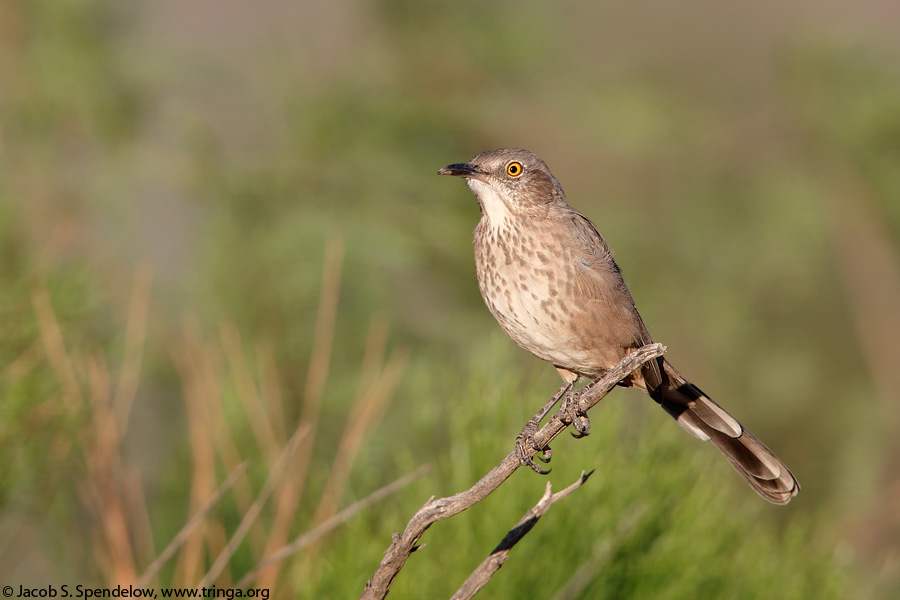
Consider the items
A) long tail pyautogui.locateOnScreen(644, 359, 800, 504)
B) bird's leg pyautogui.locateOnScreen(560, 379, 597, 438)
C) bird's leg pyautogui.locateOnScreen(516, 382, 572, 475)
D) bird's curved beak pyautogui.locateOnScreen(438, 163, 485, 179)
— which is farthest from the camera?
bird's curved beak pyautogui.locateOnScreen(438, 163, 485, 179)

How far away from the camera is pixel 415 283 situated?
22.6ft

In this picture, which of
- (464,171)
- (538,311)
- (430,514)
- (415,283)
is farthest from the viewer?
(415,283)

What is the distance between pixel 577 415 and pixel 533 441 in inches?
13.1

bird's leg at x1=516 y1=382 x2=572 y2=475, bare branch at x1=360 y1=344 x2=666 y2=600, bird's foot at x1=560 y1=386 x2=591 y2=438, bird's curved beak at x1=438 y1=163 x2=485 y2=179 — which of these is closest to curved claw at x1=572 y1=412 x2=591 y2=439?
bird's foot at x1=560 y1=386 x2=591 y2=438

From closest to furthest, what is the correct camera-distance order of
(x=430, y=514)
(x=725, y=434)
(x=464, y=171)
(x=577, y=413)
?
1. (x=430, y=514)
2. (x=577, y=413)
3. (x=725, y=434)
4. (x=464, y=171)

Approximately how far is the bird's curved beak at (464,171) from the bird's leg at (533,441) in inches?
36.8

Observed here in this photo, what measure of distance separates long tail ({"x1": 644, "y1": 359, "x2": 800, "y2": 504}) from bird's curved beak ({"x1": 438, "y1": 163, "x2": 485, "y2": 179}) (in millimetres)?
1064

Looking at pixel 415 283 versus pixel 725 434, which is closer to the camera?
pixel 725 434

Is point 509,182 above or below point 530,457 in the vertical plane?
above

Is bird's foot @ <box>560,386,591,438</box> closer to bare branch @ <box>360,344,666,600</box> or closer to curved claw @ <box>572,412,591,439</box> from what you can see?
curved claw @ <box>572,412,591,439</box>

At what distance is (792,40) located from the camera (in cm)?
807

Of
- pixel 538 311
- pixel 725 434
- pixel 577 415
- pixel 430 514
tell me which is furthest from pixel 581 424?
pixel 430 514

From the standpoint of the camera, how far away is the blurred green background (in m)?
3.29

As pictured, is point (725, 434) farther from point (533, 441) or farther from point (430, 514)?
point (430, 514)
